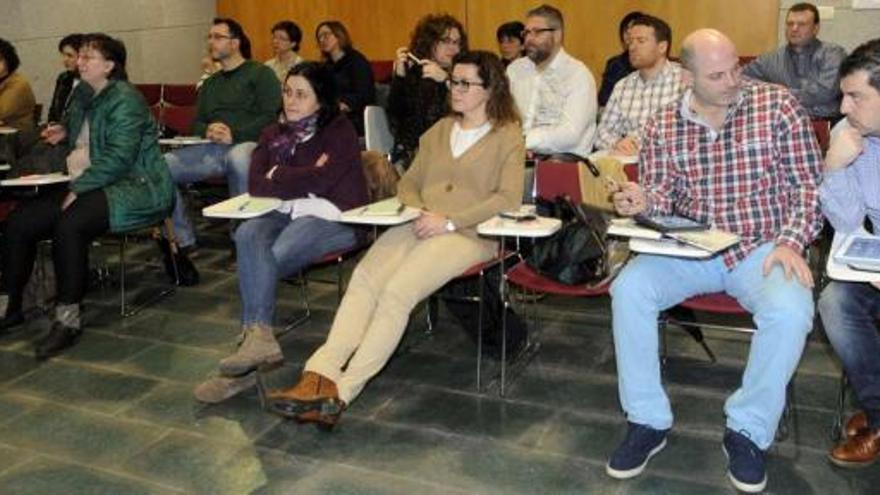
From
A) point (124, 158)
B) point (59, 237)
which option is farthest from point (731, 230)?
point (59, 237)

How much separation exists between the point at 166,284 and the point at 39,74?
308 cm

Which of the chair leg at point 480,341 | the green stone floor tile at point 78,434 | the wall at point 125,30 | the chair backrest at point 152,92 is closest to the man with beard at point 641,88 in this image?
the chair leg at point 480,341

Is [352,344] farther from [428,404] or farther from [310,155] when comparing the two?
[310,155]

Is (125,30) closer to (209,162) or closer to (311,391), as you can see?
(209,162)

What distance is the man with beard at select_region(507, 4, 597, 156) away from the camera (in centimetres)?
426

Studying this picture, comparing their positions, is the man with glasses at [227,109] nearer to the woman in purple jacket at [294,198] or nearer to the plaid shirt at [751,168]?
the woman in purple jacket at [294,198]

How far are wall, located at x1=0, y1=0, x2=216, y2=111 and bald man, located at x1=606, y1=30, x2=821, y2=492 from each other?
565 centimetres

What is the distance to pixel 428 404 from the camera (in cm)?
333

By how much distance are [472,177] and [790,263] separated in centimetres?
129

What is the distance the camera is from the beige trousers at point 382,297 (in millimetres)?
3102

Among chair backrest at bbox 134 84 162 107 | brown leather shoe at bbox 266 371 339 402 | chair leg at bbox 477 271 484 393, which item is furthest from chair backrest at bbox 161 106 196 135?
brown leather shoe at bbox 266 371 339 402

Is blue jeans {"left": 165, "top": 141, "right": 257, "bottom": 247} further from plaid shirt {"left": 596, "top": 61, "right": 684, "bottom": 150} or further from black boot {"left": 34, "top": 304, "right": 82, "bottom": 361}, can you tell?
plaid shirt {"left": 596, "top": 61, "right": 684, "bottom": 150}

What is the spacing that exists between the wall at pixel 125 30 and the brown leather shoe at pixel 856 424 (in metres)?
6.40

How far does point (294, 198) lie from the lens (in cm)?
376
